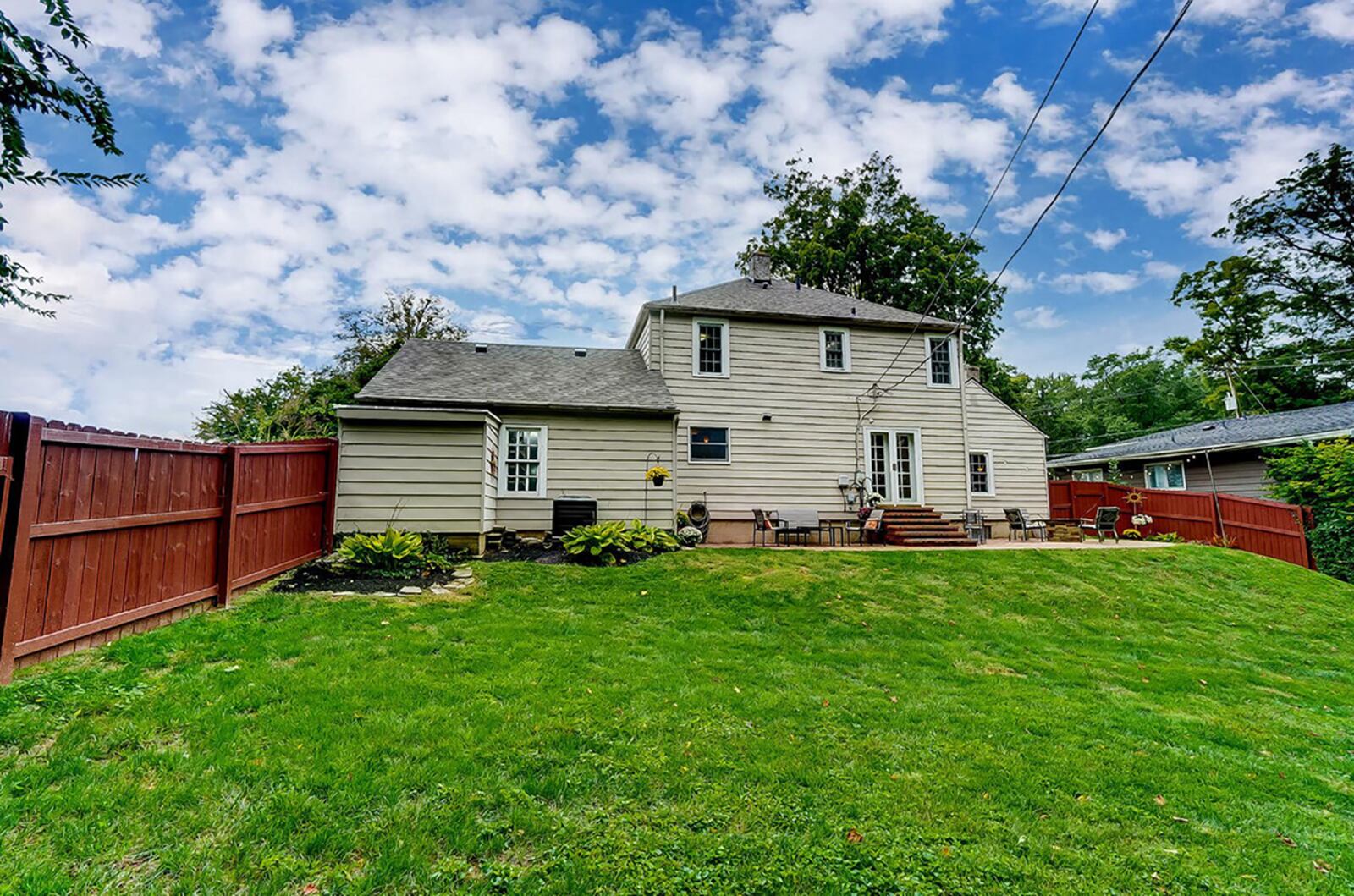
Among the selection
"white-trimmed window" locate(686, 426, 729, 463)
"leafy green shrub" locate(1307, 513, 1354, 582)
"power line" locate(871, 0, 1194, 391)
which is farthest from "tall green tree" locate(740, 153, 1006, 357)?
"power line" locate(871, 0, 1194, 391)

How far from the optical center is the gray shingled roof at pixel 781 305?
1362 cm

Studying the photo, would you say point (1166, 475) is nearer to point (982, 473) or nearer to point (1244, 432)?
point (1244, 432)

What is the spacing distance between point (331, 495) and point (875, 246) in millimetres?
23480

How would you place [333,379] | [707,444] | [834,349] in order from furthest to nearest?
[333,379] < [834,349] < [707,444]

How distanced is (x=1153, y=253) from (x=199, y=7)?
3070 centimetres

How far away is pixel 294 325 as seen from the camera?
22.0m

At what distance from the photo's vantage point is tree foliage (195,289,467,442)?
20750 mm

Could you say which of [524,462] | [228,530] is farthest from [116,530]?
[524,462]

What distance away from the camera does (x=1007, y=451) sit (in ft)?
49.6

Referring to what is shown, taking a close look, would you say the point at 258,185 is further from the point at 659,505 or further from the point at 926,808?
the point at 926,808

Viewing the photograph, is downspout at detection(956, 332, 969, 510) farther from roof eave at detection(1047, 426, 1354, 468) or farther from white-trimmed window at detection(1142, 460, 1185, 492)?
white-trimmed window at detection(1142, 460, 1185, 492)

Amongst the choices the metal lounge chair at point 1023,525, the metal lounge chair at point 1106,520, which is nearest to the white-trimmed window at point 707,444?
the metal lounge chair at point 1023,525

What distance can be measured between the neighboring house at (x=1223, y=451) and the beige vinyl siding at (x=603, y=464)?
15707mm

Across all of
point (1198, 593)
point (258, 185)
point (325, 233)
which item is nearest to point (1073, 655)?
point (1198, 593)
